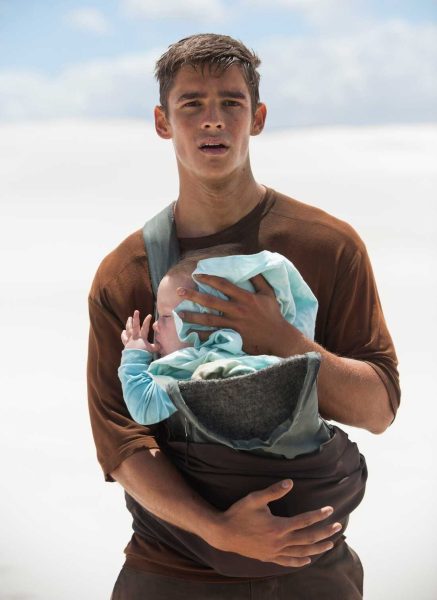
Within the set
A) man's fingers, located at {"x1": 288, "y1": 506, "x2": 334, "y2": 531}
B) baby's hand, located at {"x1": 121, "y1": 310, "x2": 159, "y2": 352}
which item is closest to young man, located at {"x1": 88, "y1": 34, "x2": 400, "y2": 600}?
man's fingers, located at {"x1": 288, "y1": 506, "x2": 334, "y2": 531}

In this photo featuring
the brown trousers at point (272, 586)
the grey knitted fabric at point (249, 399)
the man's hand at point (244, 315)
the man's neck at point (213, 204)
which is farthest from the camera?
the man's neck at point (213, 204)

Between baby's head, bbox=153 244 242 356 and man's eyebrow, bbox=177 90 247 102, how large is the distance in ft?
0.90

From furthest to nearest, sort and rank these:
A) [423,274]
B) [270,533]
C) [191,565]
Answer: [423,274], [191,565], [270,533]

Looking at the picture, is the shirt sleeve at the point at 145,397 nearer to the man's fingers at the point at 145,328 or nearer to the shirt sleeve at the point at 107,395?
the man's fingers at the point at 145,328

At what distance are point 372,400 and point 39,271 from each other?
2.68 metres

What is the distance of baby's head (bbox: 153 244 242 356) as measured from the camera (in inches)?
83.6

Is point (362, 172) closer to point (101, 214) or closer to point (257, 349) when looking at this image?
point (101, 214)

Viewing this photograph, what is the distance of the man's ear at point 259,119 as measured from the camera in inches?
92.2

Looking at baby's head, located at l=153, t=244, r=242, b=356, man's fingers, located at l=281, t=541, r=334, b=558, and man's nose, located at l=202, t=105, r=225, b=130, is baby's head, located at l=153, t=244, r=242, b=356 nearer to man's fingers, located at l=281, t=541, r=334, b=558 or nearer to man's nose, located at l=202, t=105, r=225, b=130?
man's nose, located at l=202, t=105, r=225, b=130

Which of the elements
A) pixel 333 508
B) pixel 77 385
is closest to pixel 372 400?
pixel 333 508

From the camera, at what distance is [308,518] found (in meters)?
2.06

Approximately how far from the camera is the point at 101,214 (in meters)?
4.96

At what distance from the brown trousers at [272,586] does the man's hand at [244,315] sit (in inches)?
16.6

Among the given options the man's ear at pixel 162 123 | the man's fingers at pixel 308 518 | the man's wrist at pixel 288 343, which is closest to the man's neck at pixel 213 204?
the man's ear at pixel 162 123
